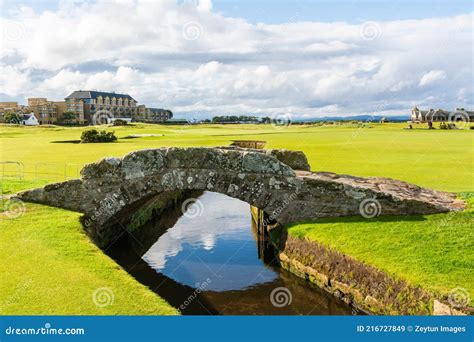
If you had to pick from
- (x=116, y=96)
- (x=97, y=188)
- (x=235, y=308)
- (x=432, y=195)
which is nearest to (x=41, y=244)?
(x=97, y=188)

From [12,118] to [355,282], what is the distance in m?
102

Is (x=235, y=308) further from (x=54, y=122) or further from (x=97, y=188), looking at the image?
(x=54, y=122)

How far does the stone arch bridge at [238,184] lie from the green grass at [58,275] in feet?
5.38

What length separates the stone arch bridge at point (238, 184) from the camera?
48.6 ft

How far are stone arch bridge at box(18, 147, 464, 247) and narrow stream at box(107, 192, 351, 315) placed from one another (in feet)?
7.18

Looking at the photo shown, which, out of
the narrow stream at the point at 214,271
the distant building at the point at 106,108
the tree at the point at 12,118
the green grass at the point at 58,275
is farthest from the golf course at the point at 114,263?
the distant building at the point at 106,108

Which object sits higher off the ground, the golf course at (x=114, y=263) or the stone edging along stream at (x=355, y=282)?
the golf course at (x=114, y=263)

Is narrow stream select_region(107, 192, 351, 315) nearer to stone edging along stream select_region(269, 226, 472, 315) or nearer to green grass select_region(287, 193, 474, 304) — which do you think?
stone edging along stream select_region(269, 226, 472, 315)

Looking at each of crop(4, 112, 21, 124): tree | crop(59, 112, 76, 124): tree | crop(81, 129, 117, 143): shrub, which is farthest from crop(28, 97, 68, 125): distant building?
crop(81, 129, 117, 143): shrub

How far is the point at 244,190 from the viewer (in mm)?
14961

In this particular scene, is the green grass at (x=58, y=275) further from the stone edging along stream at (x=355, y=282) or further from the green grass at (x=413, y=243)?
the green grass at (x=413, y=243)

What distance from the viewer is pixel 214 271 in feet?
49.3

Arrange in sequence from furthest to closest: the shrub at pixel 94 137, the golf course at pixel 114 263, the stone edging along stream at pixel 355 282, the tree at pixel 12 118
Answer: the tree at pixel 12 118, the shrub at pixel 94 137, the stone edging along stream at pixel 355 282, the golf course at pixel 114 263

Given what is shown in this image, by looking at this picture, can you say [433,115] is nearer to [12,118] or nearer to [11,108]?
[12,118]
